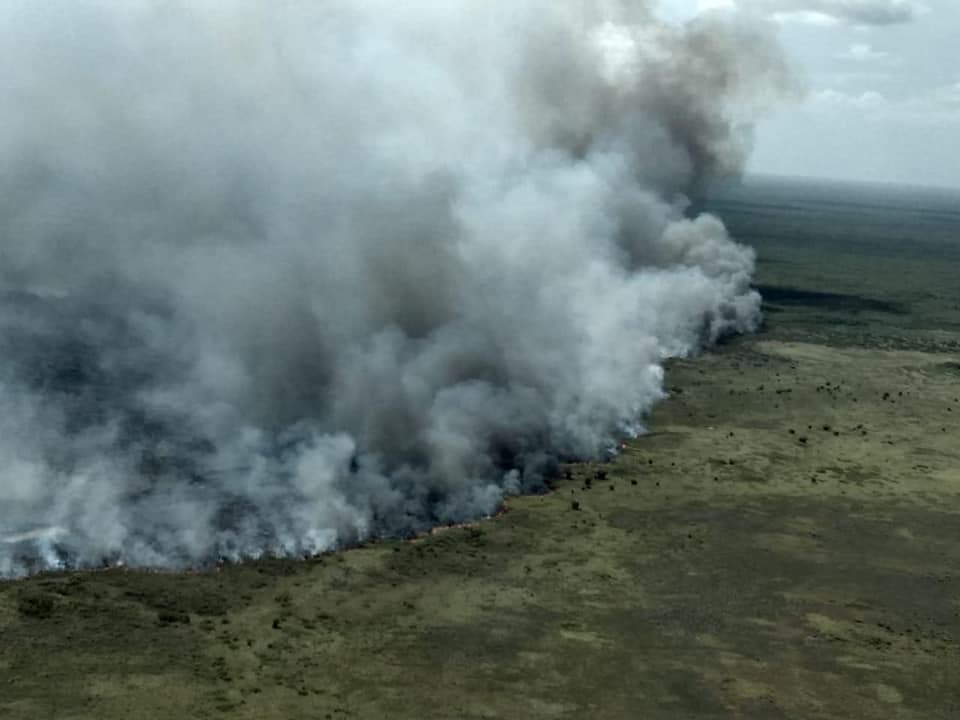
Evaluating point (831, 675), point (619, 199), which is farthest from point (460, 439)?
point (619, 199)

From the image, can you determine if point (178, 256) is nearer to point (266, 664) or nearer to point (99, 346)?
point (99, 346)

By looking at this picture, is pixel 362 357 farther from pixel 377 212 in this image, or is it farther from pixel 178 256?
pixel 178 256

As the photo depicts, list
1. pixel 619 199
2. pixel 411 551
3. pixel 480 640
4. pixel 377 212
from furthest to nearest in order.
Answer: pixel 619 199 < pixel 377 212 < pixel 411 551 < pixel 480 640

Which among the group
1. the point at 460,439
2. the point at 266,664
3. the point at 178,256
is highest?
the point at 178,256

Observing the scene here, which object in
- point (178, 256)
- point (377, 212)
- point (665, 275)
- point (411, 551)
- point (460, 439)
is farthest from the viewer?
point (665, 275)

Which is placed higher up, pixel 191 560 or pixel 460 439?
pixel 460 439

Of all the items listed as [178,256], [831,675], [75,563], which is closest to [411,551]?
[75,563]

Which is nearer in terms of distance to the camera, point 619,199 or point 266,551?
point 266,551
